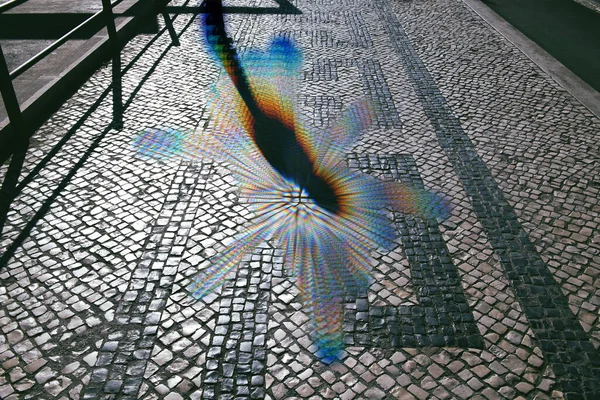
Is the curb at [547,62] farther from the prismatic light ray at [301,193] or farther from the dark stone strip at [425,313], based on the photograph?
the dark stone strip at [425,313]

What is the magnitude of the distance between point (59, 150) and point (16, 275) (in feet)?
6.02

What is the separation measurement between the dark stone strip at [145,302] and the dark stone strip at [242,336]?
408mm

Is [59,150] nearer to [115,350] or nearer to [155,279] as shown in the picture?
[155,279]

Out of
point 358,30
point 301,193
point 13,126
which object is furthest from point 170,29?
point 301,193

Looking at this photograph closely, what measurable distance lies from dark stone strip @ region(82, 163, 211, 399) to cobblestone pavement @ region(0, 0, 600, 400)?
1cm

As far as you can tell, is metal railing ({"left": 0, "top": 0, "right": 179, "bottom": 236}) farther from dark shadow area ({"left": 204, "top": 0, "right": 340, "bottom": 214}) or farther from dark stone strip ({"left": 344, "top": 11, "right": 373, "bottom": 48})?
dark stone strip ({"left": 344, "top": 11, "right": 373, "bottom": 48})

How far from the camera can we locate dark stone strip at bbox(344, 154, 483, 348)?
342 centimetres

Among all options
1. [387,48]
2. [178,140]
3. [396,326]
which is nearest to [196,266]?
[396,326]

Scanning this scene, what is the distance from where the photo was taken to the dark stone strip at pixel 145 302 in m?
3.09

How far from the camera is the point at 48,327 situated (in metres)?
3.39

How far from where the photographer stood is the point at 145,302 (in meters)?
3.61

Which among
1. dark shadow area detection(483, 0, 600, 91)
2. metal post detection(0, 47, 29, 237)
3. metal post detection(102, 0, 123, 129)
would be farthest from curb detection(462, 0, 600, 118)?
metal post detection(0, 47, 29, 237)

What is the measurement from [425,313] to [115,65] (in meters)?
5.61

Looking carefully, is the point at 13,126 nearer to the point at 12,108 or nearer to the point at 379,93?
the point at 12,108
